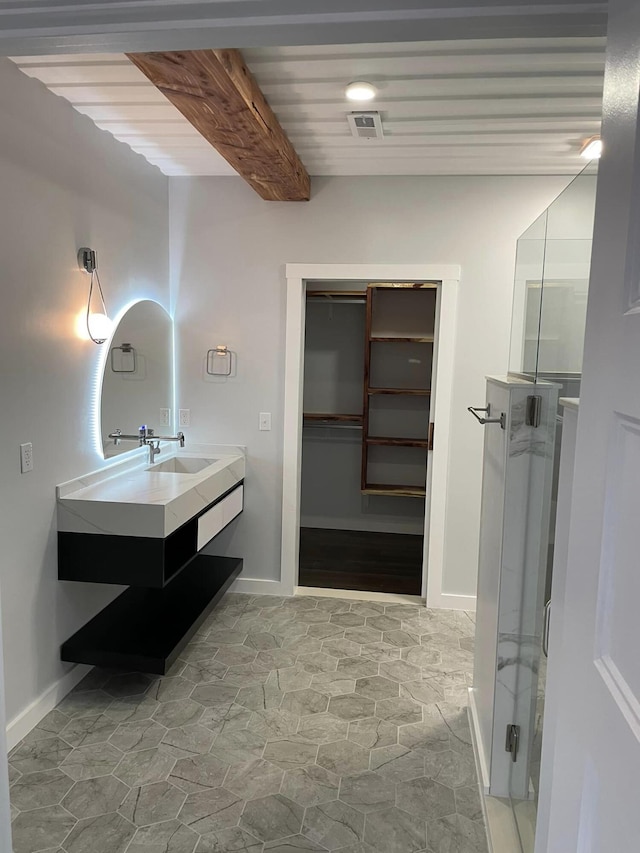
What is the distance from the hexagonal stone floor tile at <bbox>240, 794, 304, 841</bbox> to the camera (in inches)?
79.0

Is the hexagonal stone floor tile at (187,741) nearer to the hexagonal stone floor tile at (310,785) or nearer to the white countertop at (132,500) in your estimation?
the hexagonal stone floor tile at (310,785)

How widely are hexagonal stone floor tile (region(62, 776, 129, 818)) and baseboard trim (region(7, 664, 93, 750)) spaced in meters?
0.38

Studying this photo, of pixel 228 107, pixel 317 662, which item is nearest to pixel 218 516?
pixel 317 662

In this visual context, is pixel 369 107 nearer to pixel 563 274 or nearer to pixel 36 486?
pixel 563 274

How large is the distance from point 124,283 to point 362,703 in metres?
2.38

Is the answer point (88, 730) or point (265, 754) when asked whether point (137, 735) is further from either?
point (265, 754)

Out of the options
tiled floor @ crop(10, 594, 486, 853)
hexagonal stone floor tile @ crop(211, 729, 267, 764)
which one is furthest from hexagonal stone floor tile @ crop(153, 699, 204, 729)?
hexagonal stone floor tile @ crop(211, 729, 267, 764)

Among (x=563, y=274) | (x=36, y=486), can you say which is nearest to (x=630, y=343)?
(x=563, y=274)

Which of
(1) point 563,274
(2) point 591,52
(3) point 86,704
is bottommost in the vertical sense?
(3) point 86,704

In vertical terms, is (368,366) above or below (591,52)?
below

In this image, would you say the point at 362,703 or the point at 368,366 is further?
the point at 368,366

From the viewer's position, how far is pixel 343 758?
240 centimetres

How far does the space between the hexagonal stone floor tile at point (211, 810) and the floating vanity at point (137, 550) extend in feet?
1.99

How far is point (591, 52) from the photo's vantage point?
6.50 ft
